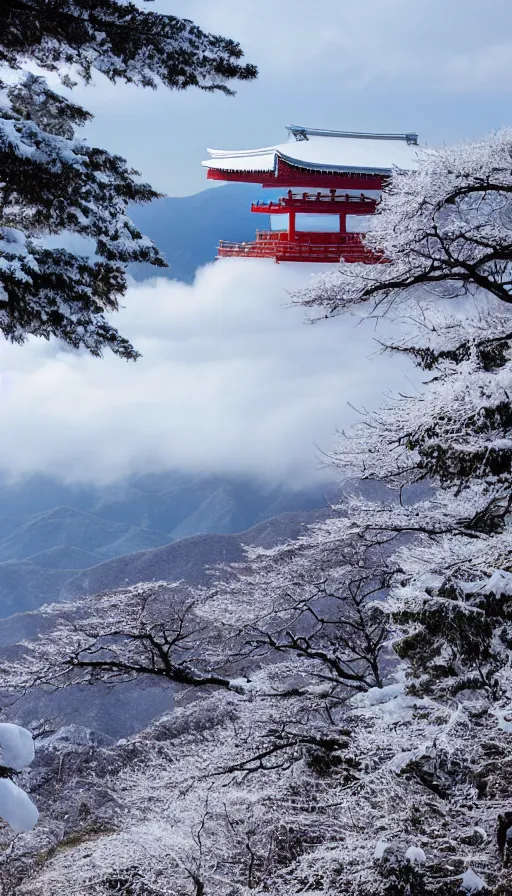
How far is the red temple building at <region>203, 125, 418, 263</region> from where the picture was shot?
20.8 m

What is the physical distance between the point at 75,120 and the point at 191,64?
1.21m

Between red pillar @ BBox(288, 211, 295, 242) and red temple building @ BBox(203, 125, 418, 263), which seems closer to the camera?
red temple building @ BBox(203, 125, 418, 263)

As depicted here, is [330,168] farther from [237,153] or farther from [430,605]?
[430,605]

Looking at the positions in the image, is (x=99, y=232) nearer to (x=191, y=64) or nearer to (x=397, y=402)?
(x=191, y=64)

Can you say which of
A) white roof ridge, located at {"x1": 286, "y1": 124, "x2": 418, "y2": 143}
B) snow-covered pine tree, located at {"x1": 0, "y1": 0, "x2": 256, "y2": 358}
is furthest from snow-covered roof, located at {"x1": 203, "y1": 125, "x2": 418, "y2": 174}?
snow-covered pine tree, located at {"x1": 0, "y1": 0, "x2": 256, "y2": 358}

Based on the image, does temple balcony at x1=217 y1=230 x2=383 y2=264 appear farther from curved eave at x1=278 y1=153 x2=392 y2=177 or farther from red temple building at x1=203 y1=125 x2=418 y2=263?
curved eave at x1=278 y1=153 x2=392 y2=177

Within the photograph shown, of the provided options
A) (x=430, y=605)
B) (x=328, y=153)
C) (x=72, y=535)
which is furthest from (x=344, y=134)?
(x=72, y=535)

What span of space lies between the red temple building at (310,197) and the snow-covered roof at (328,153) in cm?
3

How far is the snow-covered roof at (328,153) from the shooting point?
20766mm

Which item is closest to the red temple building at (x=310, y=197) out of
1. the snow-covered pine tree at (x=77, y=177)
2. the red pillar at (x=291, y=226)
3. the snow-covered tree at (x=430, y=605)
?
the red pillar at (x=291, y=226)

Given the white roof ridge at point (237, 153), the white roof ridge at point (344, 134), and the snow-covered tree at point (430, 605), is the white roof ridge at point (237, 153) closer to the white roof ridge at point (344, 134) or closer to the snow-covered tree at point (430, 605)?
the white roof ridge at point (344, 134)

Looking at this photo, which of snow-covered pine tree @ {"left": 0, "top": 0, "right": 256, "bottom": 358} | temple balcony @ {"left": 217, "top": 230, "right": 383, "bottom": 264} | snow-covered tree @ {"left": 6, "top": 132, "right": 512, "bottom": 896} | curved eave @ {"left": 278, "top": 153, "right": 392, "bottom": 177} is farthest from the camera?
temple balcony @ {"left": 217, "top": 230, "right": 383, "bottom": 264}

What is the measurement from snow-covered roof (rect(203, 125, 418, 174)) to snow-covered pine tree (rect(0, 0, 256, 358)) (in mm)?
15929

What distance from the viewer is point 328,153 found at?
22391mm
